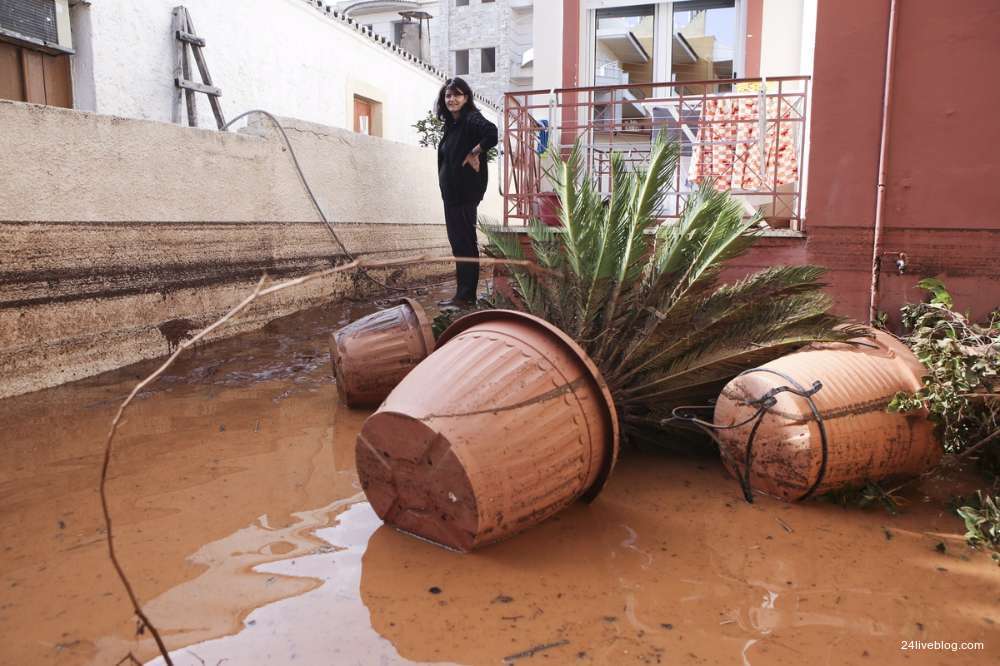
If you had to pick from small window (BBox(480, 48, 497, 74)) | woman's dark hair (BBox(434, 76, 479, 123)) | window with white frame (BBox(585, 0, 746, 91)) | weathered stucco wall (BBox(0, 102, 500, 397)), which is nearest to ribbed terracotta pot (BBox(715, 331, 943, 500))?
woman's dark hair (BBox(434, 76, 479, 123))

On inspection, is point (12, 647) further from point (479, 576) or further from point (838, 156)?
point (838, 156)

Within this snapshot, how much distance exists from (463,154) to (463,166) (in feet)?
0.37

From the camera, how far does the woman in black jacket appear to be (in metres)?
5.61

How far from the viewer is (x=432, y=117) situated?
1340cm

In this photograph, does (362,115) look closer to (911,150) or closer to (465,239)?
(465,239)

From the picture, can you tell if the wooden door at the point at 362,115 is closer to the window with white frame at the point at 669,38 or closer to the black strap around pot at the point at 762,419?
the window with white frame at the point at 669,38

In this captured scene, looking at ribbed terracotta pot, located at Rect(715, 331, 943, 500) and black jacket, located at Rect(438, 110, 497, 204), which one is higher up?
black jacket, located at Rect(438, 110, 497, 204)

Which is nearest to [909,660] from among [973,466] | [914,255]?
[973,466]

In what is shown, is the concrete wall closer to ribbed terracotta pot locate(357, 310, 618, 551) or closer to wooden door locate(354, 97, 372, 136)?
wooden door locate(354, 97, 372, 136)

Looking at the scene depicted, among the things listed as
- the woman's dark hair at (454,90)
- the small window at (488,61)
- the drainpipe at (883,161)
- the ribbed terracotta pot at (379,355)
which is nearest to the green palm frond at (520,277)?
the ribbed terracotta pot at (379,355)

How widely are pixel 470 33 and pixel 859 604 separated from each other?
89.0ft

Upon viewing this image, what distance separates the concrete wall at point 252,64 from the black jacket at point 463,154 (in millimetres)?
4239

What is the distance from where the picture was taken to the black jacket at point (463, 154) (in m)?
5.62

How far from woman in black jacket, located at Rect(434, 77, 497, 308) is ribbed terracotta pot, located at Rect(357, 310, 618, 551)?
10.6 ft
